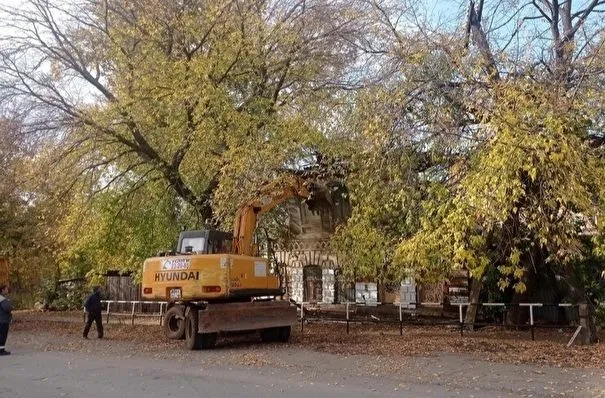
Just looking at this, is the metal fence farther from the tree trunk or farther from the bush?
the bush

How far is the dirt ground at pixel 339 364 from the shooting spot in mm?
9898

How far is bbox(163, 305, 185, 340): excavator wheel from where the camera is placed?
15648mm

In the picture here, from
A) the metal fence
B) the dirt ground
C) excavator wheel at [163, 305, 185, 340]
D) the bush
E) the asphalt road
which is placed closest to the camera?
the asphalt road

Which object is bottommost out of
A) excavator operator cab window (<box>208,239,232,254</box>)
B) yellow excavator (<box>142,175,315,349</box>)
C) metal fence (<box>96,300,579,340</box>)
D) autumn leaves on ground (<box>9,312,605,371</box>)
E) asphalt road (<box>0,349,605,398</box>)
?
asphalt road (<box>0,349,605,398</box>)

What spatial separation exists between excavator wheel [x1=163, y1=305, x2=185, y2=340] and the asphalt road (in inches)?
101

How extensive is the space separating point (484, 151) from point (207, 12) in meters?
9.43

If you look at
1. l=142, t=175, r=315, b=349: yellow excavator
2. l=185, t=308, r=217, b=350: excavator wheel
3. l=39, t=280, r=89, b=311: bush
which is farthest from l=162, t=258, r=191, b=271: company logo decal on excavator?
l=39, t=280, r=89, b=311: bush

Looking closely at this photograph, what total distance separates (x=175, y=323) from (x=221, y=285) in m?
2.28

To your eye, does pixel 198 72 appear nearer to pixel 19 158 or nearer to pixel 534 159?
A: pixel 19 158

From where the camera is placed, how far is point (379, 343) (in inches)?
614

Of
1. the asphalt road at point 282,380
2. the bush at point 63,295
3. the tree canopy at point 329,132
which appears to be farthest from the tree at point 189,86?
the bush at point 63,295

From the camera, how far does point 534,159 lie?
10555mm

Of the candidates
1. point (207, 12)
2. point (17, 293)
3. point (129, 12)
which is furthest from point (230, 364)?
point (17, 293)

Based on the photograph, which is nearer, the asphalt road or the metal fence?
the asphalt road
